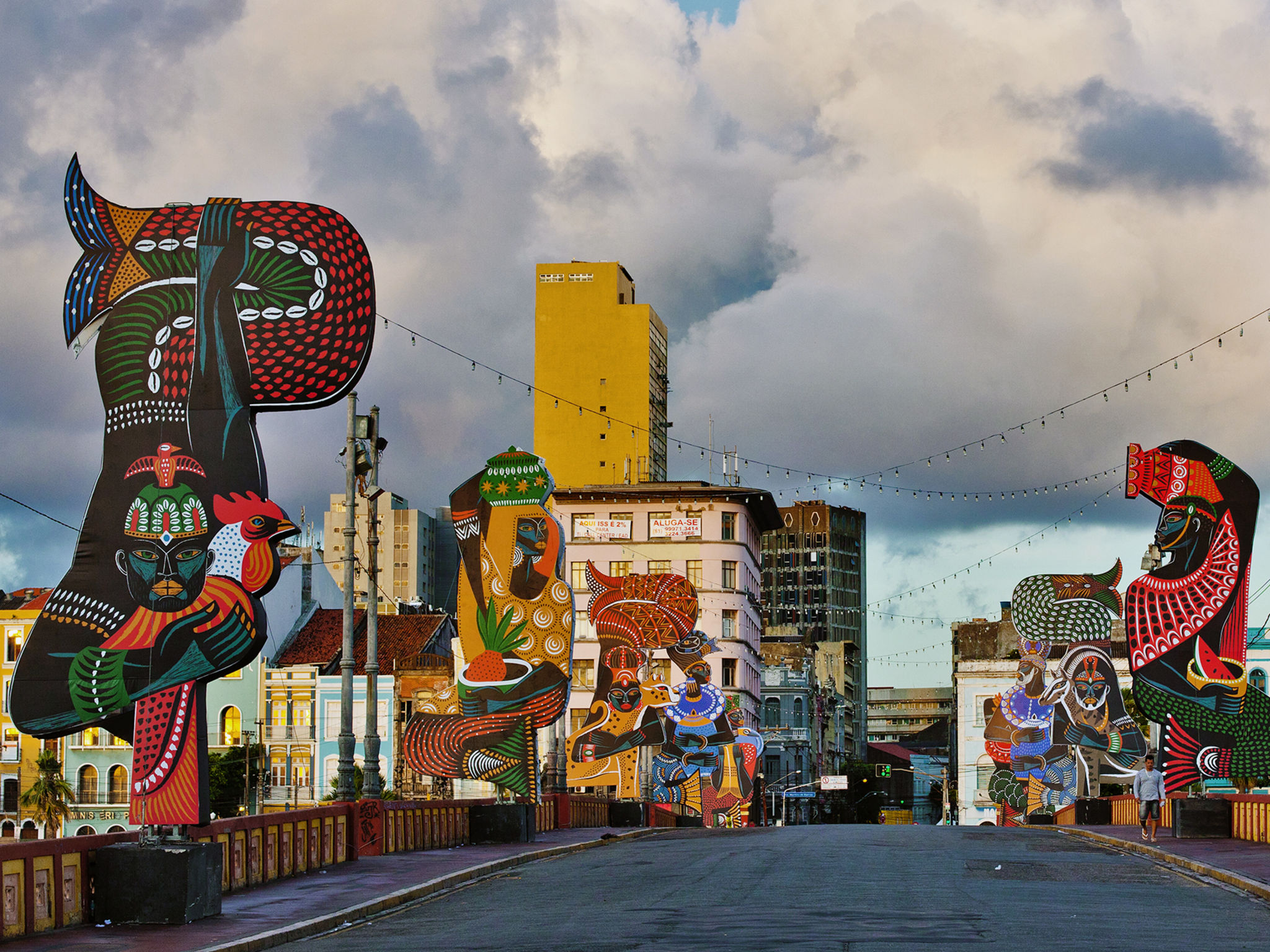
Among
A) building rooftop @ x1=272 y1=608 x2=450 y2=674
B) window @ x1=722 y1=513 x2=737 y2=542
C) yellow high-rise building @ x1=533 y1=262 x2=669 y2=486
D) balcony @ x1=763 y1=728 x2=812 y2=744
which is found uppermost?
yellow high-rise building @ x1=533 y1=262 x2=669 y2=486

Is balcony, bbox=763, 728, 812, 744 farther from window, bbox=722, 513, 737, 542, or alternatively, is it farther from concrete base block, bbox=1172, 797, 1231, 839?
concrete base block, bbox=1172, 797, 1231, 839

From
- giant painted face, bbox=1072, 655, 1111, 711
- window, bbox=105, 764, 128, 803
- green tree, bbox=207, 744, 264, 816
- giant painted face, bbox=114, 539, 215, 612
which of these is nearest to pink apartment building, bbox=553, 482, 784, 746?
green tree, bbox=207, 744, 264, 816

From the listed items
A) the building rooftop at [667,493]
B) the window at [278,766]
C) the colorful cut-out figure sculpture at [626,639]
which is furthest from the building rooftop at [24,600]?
the colorful cut-out figure sculpture at [626,639]

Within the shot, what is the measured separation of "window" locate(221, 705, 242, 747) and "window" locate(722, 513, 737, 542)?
30.7 meters

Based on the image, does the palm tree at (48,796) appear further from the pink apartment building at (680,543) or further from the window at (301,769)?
the pink apartment building at (680,543)

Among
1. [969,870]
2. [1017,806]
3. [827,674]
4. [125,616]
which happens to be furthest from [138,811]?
[827,674]

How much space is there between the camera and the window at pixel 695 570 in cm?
10044

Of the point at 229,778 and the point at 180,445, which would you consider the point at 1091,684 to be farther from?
the point at 229,778

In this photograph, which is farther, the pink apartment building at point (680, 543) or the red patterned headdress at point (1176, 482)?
the pink apartment building at point (680, 543)

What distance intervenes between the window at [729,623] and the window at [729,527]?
4456 millimetres

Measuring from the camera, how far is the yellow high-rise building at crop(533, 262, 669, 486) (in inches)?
4594

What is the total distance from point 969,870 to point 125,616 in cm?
1271

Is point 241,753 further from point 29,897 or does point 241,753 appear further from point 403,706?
point 29,897

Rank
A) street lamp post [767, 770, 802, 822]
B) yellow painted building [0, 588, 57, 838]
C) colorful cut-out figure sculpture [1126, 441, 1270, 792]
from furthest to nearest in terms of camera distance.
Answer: street lamp post [767, 770, 802, 822]
yellow painted building [0, 588, 57, 838]
colorful cut-out figure sculpture [1126, 441, 1270, 792]
